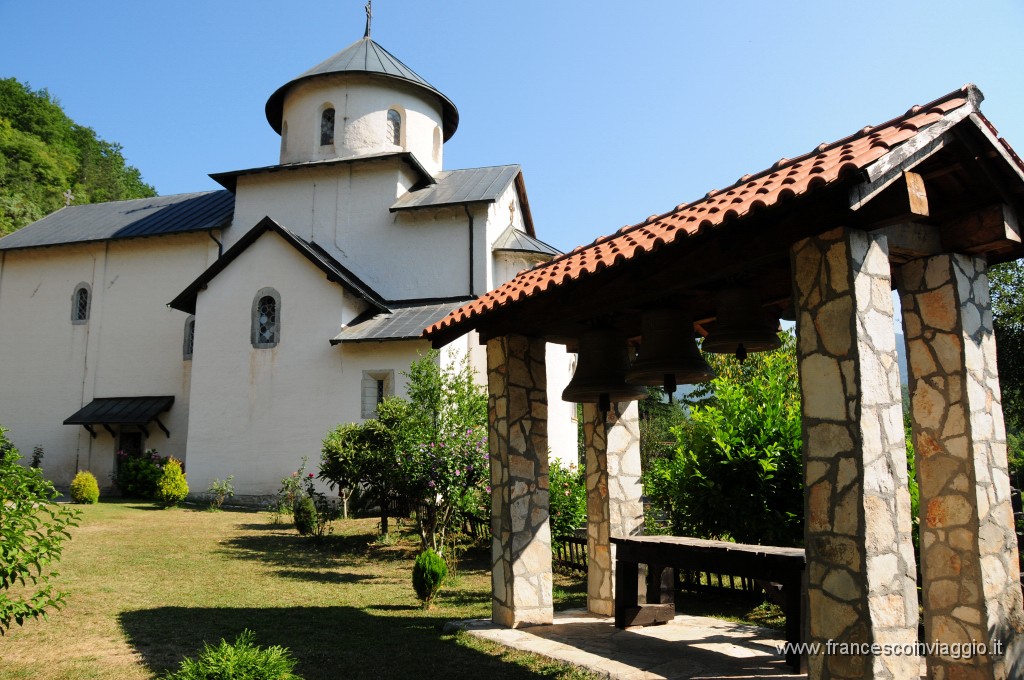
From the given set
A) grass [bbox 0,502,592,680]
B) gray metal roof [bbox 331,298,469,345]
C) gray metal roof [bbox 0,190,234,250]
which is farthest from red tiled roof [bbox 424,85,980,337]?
gray metal roof [bbox 0,190,234,250]

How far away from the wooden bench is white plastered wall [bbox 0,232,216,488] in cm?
1693

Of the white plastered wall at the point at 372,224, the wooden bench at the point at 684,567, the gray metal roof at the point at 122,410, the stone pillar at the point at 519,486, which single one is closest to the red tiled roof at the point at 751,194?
the stone pillar at the point at 519,486

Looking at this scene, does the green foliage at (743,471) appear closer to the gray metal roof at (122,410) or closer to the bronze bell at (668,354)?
the bronze bell at (668,354)

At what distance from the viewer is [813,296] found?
3.84m

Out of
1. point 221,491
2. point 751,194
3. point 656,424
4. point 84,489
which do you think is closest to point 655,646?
point 751,194

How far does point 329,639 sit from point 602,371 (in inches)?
132

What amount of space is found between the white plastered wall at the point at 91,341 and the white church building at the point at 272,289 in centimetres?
5

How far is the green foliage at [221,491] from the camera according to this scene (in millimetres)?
17219

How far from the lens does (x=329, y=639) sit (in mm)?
6395

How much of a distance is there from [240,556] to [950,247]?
991 centimetres

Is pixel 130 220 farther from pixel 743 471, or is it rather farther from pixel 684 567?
pixel 684 567

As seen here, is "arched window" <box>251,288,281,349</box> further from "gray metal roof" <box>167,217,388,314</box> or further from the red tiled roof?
the red tiled roof

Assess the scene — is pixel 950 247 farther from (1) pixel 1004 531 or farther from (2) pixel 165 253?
(2) pixel 165 253

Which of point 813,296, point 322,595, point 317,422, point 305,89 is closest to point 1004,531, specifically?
point 813,296
